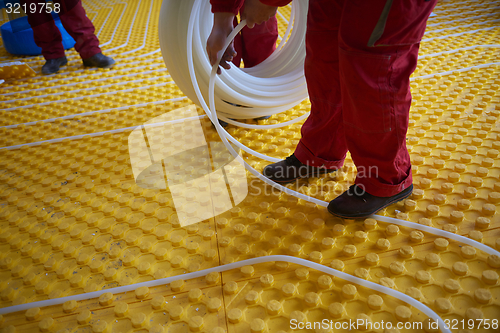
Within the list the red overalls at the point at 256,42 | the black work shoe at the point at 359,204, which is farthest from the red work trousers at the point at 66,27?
the black work shoe at the point at 359,204

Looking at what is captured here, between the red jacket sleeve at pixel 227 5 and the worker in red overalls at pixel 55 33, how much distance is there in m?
1.87

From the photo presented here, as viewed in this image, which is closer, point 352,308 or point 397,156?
point 352,308

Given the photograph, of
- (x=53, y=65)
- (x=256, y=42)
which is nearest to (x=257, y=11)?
(x=256, y=42)

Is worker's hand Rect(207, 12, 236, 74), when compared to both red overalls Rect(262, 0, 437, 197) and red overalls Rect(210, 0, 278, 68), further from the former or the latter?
red overalls Rect(210, 0, 278, 68)

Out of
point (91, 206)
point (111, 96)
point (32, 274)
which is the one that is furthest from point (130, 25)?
point (32, 274)

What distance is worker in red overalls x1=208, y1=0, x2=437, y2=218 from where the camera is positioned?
0.87 meters

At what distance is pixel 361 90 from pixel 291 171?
51cm

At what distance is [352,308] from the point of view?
90cm

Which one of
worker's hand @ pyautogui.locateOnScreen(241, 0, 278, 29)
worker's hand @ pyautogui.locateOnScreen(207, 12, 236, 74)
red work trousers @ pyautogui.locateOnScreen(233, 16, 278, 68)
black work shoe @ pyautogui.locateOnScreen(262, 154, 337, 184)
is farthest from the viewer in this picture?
red work trousers @ pyautogui.locateOnScreen(233, 16, 278, 68)

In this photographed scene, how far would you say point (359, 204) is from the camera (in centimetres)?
115

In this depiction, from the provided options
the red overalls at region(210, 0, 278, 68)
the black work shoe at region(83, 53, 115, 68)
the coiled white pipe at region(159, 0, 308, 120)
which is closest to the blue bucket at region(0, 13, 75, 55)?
the black work shoe at region(83, 53, 115, 68)

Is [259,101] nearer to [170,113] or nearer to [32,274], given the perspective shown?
[170,113]

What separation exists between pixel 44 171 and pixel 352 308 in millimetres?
1499

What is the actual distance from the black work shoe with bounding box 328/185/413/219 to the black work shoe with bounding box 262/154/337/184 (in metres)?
0.23
